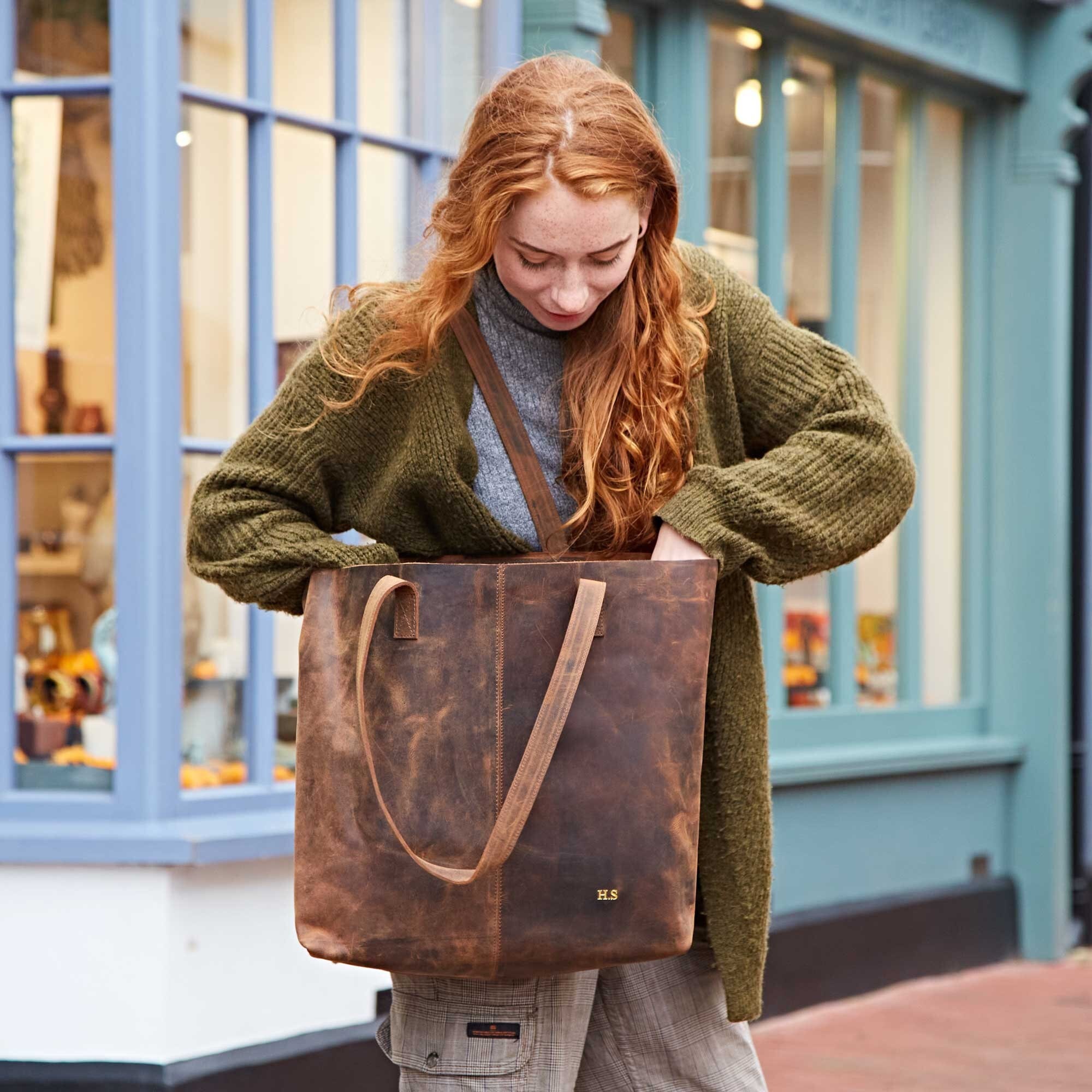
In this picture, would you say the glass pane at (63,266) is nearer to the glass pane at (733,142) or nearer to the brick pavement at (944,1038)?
the glass pane at (733,142)

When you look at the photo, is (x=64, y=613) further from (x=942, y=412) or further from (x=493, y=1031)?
(x=942, y=412)

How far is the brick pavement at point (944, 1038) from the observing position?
510cm

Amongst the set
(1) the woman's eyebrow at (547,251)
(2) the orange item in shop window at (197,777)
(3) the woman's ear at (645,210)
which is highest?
(3) the woman's ear at (645,210)

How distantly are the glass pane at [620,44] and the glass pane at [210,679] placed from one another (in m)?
2.14

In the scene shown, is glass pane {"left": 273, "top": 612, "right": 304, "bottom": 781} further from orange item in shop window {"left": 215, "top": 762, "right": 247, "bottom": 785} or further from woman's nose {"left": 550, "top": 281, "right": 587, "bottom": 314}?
woman's nose {"left": 550, "top": 281, "right": 587, "bottom": 314}

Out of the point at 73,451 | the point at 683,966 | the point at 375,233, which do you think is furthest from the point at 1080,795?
the point at 683,966

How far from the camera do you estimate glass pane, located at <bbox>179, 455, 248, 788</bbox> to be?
4.18 m

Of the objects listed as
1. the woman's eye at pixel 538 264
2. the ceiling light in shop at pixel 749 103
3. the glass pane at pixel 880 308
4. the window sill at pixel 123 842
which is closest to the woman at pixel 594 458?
the woman's eye at pixel 538 264

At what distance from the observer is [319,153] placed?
452 cm

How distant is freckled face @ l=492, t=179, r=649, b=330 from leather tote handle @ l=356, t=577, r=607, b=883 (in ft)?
1.20

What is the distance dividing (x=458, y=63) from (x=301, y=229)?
70cm

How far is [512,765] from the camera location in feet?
6.95

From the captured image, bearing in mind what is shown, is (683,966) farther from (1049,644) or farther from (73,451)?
(1049,644)

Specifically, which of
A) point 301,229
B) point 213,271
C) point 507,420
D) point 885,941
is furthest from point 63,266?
point 885,941
